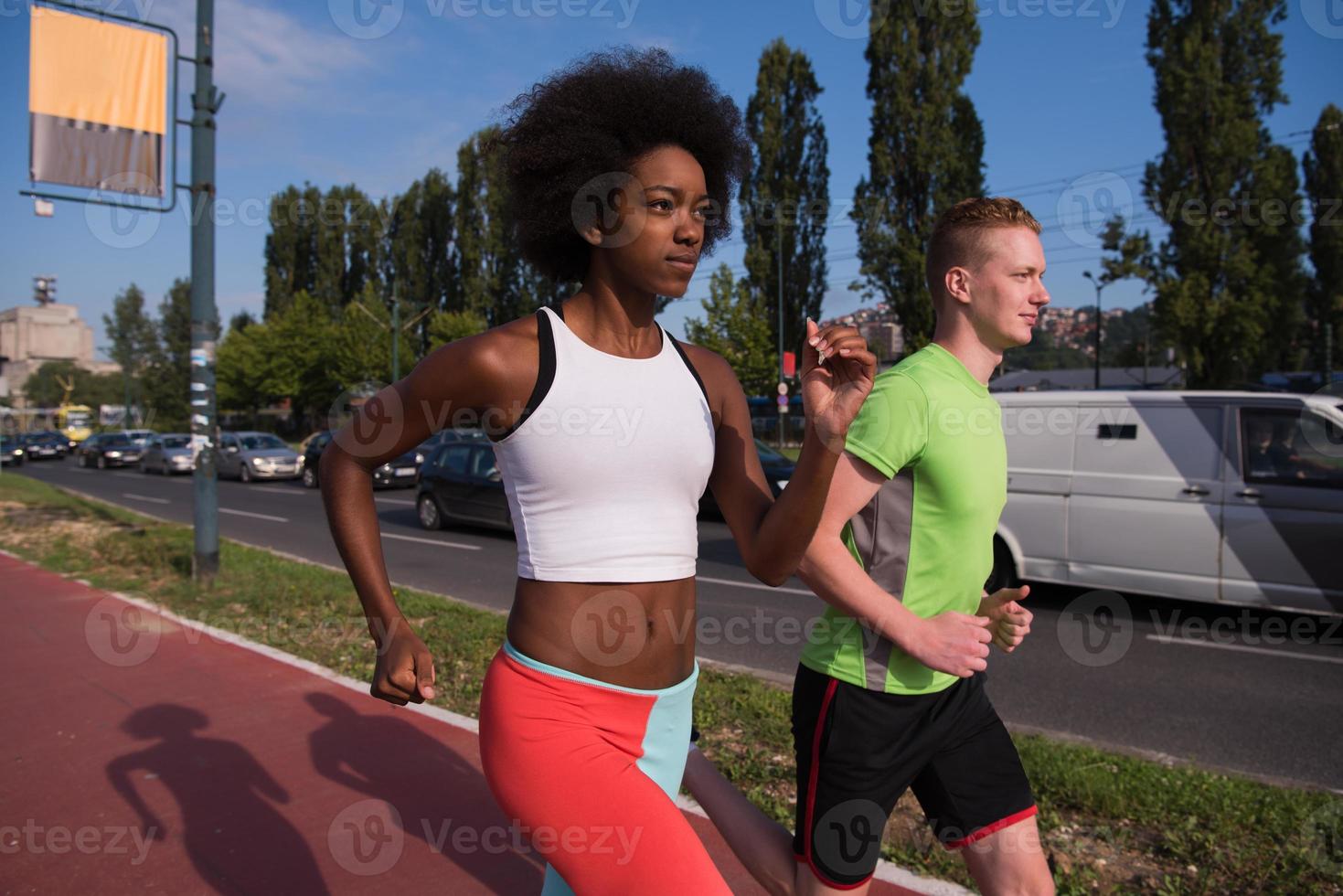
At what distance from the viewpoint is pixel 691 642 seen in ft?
6.08

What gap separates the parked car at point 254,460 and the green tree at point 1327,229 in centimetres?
3888

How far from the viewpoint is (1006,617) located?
2.17 metres

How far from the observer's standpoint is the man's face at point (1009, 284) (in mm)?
2227

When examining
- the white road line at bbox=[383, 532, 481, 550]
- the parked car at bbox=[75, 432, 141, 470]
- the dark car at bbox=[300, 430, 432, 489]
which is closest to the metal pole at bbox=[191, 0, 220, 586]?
the white road line at bbox=[383, 532, 481, 550]

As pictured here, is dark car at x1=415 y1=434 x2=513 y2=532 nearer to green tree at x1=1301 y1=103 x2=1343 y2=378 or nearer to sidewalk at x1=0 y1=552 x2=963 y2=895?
sidewalk at x1=0 y1=552 x2=963 y2=895

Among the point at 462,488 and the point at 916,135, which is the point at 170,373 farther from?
the point at 462,488

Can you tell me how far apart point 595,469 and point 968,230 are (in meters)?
1.18

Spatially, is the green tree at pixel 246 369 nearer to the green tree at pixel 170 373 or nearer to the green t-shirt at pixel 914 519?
the green tree at pixel 170 373

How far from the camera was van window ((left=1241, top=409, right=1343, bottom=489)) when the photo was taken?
673cm

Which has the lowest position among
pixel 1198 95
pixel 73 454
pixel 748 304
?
pixel 73 454

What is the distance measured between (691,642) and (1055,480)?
655cm

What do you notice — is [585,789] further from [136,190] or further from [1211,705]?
[136,190]

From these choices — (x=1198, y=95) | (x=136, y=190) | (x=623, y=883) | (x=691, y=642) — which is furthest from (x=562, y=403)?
(x=1198, y=95)

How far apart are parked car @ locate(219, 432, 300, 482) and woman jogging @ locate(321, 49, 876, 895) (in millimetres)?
26287
